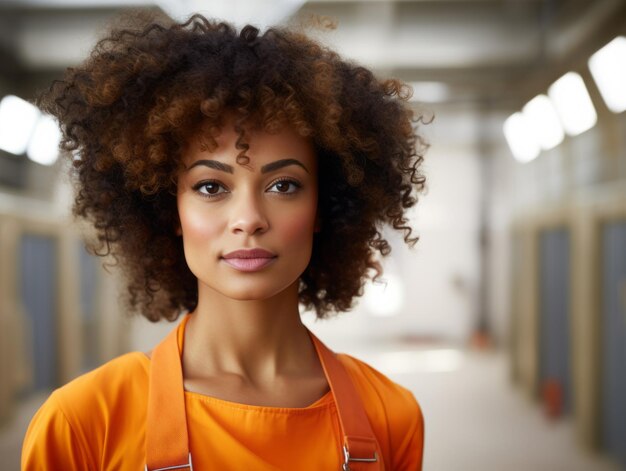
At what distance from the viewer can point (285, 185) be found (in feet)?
4.25

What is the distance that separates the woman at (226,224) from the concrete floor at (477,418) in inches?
71.8

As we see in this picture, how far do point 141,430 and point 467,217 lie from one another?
8.03 ft

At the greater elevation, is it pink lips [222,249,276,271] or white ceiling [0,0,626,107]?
white ceiling [0,0,626,107]

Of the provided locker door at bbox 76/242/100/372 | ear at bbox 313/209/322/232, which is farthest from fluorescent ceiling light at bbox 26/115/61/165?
ear at bbox 313/209/322/232

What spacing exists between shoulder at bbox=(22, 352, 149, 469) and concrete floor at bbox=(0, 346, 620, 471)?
2.02 m

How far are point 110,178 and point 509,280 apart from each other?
2.53 meters

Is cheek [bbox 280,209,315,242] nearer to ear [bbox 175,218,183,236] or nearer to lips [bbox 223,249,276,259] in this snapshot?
lips [bbox 223,249,276,259]

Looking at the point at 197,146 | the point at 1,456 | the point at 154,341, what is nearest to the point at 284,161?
the point at 197,146

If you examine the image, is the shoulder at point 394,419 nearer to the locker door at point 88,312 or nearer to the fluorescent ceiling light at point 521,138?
the locker door at point 88,312

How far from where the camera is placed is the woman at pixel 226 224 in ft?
4.00

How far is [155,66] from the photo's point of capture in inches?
50.8

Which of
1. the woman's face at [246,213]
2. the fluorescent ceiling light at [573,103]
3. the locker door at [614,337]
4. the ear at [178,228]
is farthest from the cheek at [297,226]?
the fluorescent ceiling light at [573,103]

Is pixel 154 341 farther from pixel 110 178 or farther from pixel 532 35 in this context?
pixel 532 35

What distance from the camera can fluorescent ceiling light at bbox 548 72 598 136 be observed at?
3.28 meters
